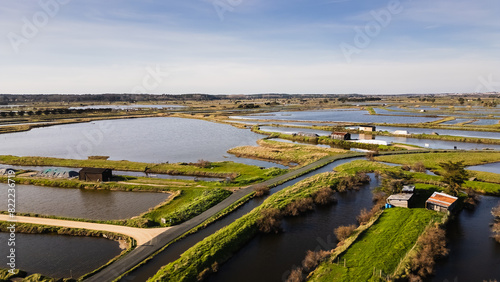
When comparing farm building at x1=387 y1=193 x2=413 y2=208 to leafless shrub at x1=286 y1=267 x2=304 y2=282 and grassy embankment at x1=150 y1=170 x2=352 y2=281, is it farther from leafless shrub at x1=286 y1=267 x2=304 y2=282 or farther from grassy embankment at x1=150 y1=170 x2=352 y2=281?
leafless shrub at x1=286 y1=267 x2=304 y2=282

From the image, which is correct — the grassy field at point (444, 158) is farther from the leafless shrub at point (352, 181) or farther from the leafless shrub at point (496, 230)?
the leafless shrub at point (496, 230)

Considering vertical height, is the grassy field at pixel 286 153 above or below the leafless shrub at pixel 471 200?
above

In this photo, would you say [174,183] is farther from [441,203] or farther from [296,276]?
[441,203]

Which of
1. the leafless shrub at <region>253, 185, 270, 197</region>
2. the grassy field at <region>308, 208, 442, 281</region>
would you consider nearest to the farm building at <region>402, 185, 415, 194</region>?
the grassy field at <region>308, 208, 442, 281</region>

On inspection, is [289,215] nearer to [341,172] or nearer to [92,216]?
[341,172]

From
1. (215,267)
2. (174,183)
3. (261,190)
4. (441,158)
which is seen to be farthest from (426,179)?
(174,183)

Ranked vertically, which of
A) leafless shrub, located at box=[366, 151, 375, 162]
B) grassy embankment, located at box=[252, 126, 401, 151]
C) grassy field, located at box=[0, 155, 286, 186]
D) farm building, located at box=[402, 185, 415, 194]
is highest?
grassy embankment, located at box=[252, 126, 401, 151]

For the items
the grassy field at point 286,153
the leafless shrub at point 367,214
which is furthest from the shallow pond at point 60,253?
the grassy field at point 286,153
